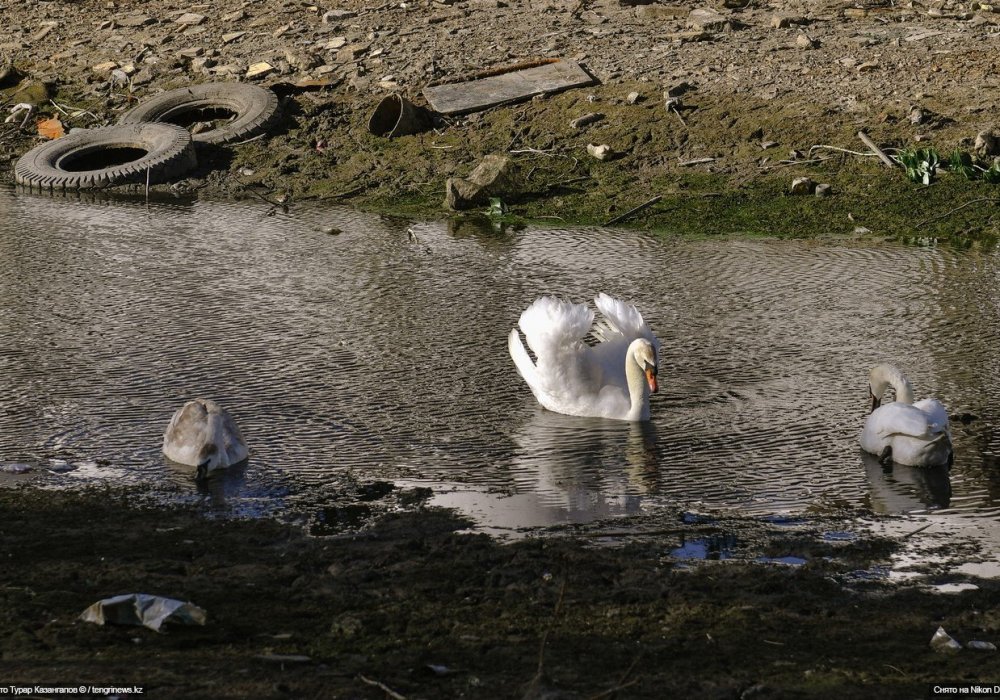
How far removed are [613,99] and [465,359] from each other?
5.61 m

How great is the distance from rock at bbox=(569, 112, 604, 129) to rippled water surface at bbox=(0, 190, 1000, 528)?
6.60ft

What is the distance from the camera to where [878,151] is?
1138 centimetres

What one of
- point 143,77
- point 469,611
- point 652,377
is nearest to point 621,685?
point 469,611

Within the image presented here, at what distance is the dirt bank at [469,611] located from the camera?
4.11 m

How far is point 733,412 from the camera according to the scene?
705 centimetres

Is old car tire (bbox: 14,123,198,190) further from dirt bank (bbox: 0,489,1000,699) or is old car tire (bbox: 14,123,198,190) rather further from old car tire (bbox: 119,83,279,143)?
dirt bank (bbox: 0,489,1000,699)

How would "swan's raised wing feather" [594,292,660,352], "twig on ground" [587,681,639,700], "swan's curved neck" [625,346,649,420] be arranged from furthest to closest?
"swan's raised wing feather" [594,292,660,352], "swan's curved neck" [625,346,649,420], "twig on ground" [587,681,639,700]

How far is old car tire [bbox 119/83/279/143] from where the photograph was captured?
44.0ft

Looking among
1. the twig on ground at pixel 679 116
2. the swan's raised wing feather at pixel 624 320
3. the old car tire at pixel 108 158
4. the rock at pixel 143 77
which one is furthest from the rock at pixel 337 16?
the swan's raised wing feather at pixel 624 320

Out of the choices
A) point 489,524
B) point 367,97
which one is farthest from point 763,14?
point 489,524

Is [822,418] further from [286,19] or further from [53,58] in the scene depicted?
[53,58]

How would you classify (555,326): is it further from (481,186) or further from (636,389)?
(481,186)

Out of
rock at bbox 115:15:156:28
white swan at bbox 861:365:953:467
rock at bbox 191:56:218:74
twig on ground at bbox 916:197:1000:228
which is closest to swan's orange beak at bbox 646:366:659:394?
white swan at bbox 861:365:953:467

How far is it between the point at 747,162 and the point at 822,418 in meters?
5.20
